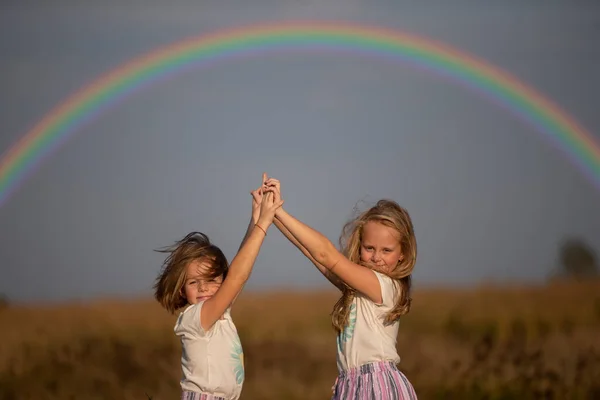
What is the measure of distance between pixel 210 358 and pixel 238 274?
45cm

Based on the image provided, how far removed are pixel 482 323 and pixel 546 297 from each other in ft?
4.73

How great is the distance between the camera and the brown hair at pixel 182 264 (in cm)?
501

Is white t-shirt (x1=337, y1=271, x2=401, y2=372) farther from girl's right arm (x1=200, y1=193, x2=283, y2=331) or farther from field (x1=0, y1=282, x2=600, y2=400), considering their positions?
field (x1=0, y1=282, x2=600, y2=400)

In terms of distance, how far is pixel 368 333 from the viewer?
499cm

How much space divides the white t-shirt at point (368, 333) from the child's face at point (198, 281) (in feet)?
2.30

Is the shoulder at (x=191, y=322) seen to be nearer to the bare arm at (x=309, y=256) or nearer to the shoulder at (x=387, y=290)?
the bare arm at (x=309, y=256)

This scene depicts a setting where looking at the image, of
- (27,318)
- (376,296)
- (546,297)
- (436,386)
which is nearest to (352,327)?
(376,296)

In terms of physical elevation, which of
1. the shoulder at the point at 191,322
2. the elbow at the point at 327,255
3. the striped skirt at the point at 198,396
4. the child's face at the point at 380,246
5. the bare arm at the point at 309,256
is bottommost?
the striped skirt at the point at 198,396

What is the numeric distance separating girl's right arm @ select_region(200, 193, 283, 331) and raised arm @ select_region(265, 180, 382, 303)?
9cm

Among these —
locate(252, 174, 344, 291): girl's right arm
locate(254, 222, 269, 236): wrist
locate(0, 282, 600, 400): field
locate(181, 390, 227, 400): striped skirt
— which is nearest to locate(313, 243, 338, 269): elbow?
locate(252, 174, 344, 291): girl's right arm

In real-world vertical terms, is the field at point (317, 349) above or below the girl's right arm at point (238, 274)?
above

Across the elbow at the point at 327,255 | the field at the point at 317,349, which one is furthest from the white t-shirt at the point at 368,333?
the field at the point at 317,349

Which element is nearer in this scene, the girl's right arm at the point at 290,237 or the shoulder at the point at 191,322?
the shoulder at the point at 191,322

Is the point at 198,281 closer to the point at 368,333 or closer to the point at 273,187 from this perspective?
the point at 273,187
